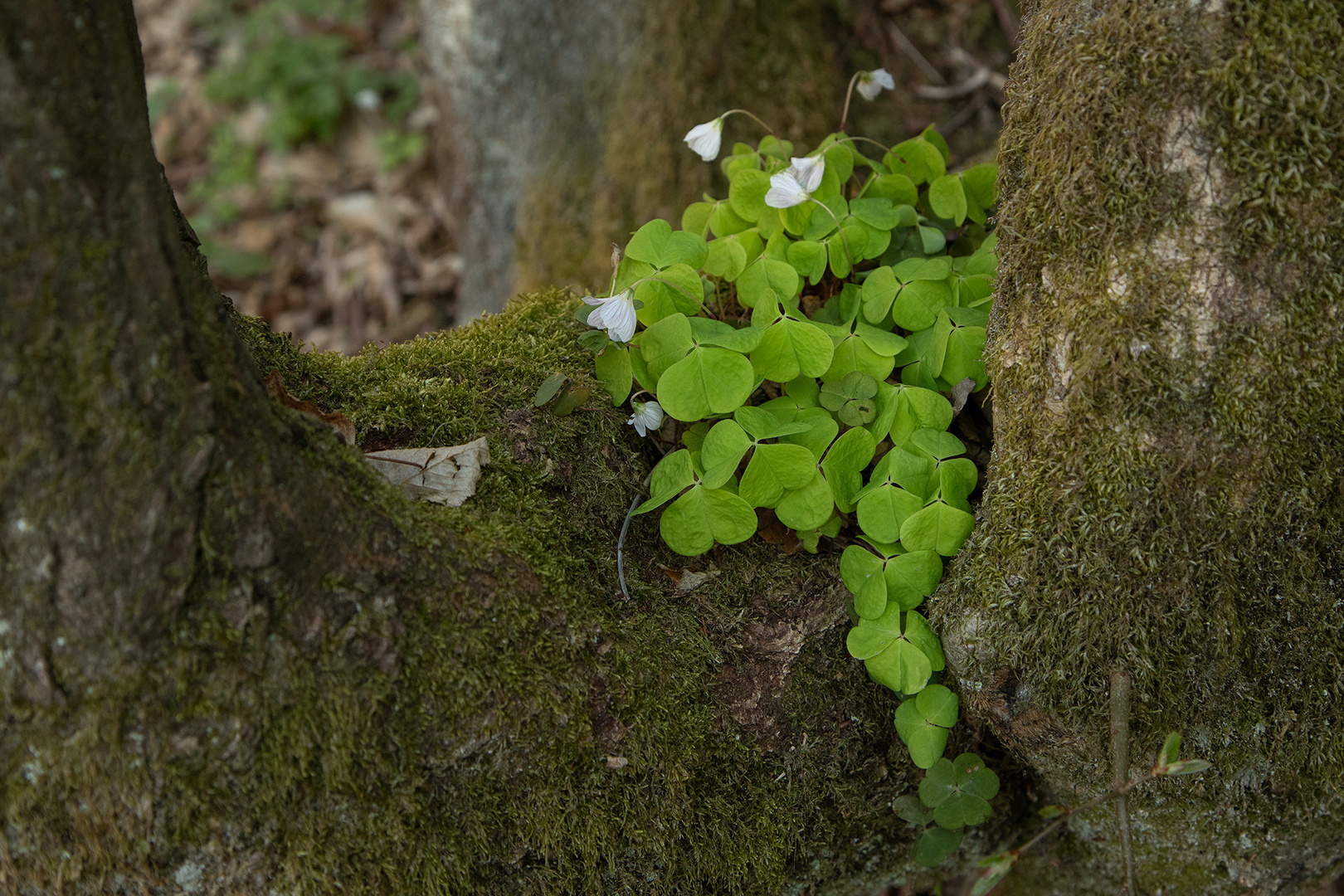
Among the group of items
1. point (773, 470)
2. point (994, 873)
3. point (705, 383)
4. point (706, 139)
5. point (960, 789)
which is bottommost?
point (960, 789)

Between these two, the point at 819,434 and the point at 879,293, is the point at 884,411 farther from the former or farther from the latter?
the point at 879,293

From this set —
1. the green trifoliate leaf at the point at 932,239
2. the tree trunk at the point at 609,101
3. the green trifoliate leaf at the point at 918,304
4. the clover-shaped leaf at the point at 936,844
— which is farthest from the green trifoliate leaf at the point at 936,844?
the tree trunk at the point at 609,101

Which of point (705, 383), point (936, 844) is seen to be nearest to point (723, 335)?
point (705, 383)

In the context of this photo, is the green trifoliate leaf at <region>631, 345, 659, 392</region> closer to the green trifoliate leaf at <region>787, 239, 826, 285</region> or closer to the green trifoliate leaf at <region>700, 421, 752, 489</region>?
the green trifoliate leaf at <region>700, 421, 752, 489</region>

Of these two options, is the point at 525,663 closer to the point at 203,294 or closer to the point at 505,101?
the point at 203,294

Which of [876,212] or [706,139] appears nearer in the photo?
[876,212]

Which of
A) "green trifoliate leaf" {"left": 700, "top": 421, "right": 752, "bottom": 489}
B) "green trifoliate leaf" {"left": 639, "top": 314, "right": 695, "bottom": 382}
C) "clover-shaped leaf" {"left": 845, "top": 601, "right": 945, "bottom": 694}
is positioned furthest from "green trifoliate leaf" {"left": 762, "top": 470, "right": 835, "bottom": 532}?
"green trifoliate leaf" {"left": 639, "top": 314, "right": 695, "bottom": 382}
